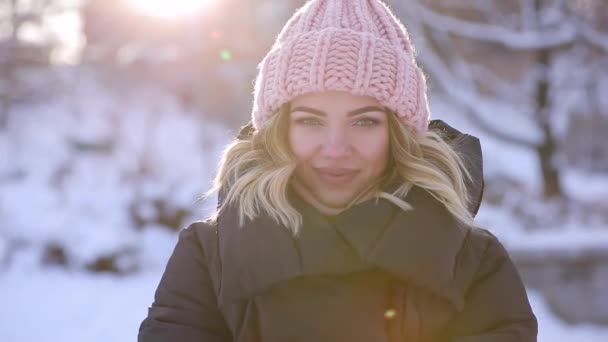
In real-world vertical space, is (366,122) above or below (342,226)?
above

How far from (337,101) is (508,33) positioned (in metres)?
6.07

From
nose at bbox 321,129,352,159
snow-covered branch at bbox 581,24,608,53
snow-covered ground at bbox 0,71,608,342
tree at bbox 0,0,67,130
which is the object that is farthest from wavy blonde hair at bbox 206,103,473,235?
tree at bbox 0,0,67,130

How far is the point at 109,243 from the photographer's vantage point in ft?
22.8

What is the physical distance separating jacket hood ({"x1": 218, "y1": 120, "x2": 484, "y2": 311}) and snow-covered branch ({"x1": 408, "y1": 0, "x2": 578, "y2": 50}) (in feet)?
19.3

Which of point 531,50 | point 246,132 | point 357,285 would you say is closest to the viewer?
point 357,285

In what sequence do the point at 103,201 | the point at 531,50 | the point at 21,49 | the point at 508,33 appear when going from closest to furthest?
the point at 508,33
the point at 531,50
the point at 103,201
the point at 21,49

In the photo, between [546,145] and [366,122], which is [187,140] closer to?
[546,145]

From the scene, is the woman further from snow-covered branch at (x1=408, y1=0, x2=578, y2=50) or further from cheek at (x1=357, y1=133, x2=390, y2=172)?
snow-covered branch at (x1=408, y1=0, x2=578, y2=50)

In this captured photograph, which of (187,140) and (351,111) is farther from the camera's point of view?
(187,140)

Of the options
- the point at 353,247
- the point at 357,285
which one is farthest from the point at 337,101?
the point at 357,285

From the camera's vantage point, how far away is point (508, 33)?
7219 mm

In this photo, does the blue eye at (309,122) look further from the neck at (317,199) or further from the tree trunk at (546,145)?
the tree trunk at (546,145)

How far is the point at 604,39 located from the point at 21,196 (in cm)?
712

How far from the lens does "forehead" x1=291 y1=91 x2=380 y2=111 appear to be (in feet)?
5.81
